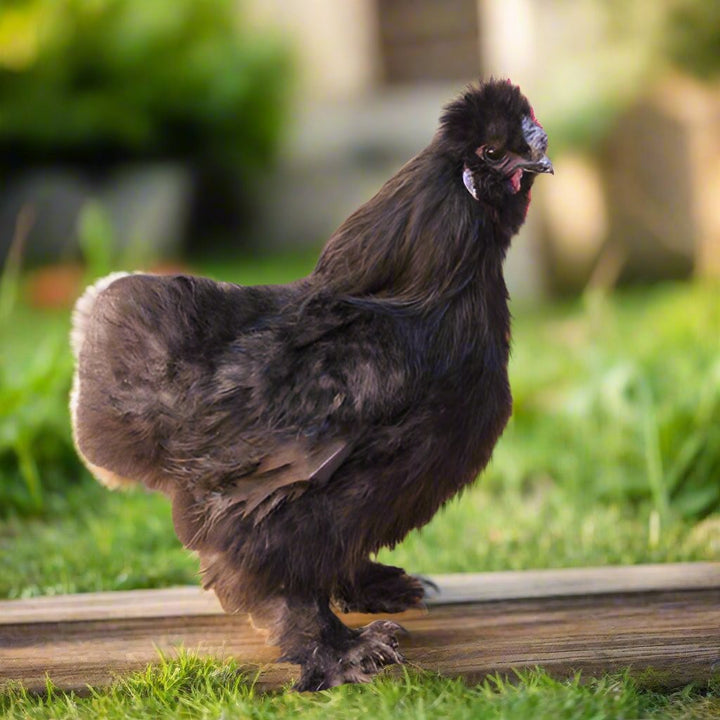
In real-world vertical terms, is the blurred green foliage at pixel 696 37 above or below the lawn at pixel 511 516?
above

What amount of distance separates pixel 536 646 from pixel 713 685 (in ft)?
1.20

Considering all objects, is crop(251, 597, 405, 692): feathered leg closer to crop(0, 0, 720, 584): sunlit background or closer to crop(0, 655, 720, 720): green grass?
crop(0, 655, 720, 720): green grass

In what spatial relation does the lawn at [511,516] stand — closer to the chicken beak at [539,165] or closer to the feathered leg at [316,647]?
the feathered leg at [316,647]

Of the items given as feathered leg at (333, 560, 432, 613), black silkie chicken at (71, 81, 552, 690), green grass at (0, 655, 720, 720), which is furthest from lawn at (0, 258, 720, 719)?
feathered leg at (333, 560, 432, 613)

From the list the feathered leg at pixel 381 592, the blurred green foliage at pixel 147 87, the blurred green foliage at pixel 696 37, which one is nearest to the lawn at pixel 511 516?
the feathered leg at pixel 381 592

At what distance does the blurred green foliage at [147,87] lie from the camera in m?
7.36

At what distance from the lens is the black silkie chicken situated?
2.05 m

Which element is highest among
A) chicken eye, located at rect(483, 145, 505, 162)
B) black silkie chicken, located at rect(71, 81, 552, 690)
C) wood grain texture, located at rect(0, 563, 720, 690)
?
chicken eye, located at rect(483, 145, 505, 162)

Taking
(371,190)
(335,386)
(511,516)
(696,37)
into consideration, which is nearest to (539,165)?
(335,386)

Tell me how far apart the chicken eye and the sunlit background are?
1.28 metres

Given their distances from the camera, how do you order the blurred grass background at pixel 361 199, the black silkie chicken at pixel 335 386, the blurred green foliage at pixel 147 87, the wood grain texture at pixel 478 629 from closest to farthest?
the black silkie chicken at pixel 335 386, the wood grain texture at pixel 478 629, the blurred grass background at pixel 361 199, the blurred green foliage at pixel 147 87

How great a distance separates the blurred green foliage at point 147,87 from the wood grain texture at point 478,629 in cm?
540

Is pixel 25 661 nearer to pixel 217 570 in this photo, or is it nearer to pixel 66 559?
pixel 217 570

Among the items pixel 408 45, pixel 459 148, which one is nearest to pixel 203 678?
pixel 459 148
